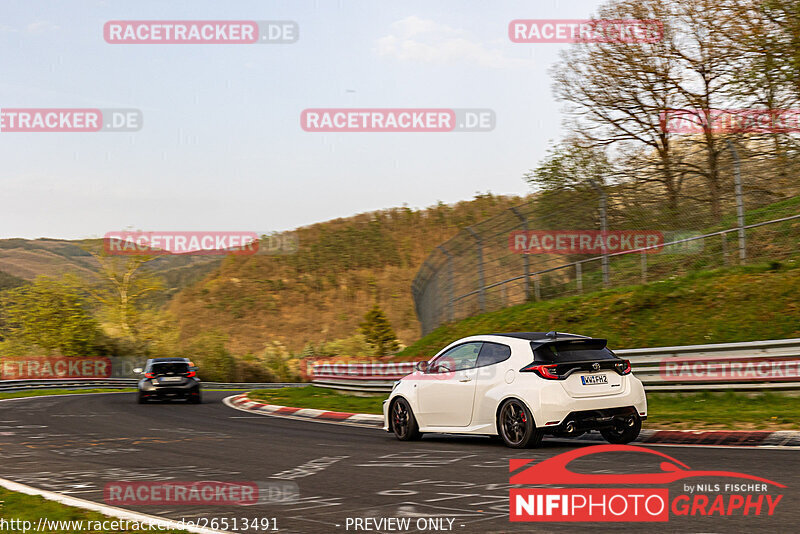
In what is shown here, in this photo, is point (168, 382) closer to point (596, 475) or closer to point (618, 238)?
point (618, 238)

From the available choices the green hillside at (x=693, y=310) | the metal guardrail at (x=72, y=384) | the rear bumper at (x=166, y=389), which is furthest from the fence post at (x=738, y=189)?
the metal guardrail at (x=72, y=384)

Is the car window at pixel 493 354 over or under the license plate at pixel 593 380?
over

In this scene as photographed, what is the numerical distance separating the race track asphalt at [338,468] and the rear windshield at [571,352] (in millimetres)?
1128

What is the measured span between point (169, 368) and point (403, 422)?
48.9ft

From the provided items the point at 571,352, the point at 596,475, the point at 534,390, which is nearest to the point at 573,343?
the point at 571,352

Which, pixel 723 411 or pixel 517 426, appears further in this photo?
pixel 723 411

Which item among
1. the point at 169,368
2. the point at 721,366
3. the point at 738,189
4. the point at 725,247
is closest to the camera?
the point at 721,366

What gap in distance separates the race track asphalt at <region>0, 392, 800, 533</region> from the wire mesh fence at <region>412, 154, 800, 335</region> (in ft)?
31.0

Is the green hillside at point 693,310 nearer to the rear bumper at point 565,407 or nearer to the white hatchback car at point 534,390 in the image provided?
the white hatchback car at point 534,390

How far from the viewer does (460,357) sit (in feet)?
36.6

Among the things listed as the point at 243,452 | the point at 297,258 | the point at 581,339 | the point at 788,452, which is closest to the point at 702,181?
the point at 581,339

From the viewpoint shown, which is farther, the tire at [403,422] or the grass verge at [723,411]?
the tire at [403,422]

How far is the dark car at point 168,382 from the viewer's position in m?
24.4

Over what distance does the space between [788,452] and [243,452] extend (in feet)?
21.9
